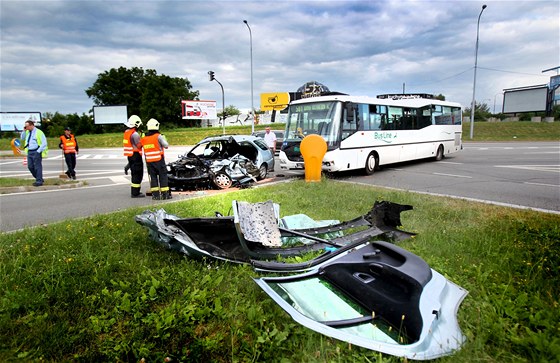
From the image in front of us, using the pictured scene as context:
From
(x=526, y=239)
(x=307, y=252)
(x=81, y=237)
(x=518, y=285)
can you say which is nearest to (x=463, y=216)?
(x=526, y=239)

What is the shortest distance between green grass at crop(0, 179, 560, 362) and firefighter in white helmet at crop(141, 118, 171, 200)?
355cm

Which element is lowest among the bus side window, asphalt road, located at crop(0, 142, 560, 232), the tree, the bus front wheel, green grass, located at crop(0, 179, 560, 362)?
asphalt road, located at crop(0, 142, 560, 232)

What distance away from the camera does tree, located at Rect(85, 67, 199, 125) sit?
209 ft

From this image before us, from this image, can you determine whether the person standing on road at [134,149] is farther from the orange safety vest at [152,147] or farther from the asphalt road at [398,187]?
the orange safety vest at [152,147]

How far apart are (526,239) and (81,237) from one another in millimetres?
5755

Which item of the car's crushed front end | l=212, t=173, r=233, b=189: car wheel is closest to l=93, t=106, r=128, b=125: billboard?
the car's crushed front end

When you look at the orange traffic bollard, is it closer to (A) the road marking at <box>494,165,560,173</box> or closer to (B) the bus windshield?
(B) the bus windshield

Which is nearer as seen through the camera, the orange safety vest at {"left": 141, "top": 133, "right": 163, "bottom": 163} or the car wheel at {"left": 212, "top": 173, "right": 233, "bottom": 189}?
the orange safety vest at {"left": 141, "top": 133, "right": 163, "bottom": 163}

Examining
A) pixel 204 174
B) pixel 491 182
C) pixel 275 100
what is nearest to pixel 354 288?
pixel 204 174

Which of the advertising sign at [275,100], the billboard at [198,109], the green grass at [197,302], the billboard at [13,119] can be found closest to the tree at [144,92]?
the billboard at [198,109]

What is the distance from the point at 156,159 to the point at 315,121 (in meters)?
6.07

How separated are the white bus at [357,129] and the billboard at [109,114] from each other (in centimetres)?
4461

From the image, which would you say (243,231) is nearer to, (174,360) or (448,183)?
(174,360)

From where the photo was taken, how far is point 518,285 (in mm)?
3217
